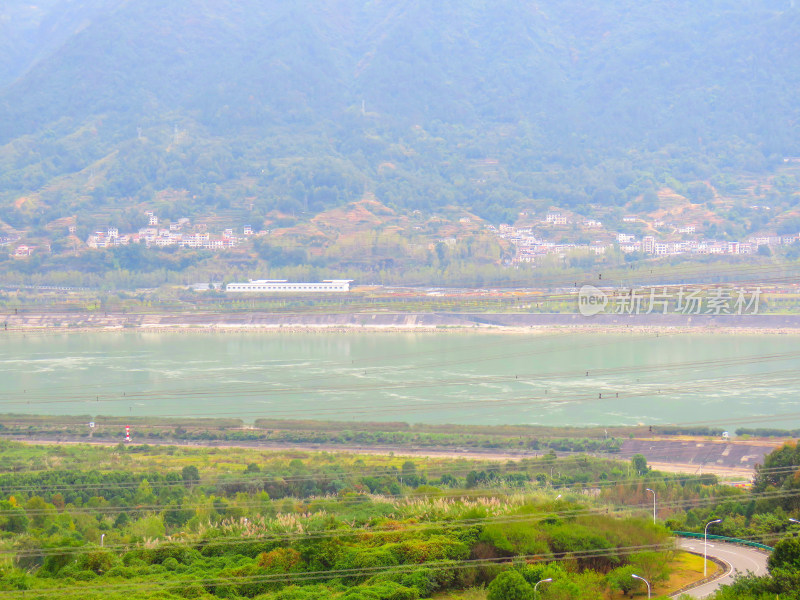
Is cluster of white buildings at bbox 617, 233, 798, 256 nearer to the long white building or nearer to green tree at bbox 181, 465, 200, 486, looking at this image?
the long white building

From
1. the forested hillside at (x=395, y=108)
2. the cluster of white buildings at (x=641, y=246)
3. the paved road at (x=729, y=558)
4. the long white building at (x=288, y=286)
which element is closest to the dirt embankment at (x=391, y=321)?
the long white building at (x=288, y=286)

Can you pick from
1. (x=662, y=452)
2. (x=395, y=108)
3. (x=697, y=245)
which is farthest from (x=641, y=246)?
(x=662, y=452)

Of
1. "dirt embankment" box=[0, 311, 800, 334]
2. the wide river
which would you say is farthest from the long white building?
the wide river

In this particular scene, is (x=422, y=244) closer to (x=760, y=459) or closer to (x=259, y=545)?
(x=760, y=459)

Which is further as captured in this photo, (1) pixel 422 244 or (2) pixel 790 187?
(2) pixel 790 187

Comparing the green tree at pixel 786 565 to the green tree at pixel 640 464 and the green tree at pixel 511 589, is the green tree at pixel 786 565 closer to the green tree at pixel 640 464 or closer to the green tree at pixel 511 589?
the green tree at pixel 511 589

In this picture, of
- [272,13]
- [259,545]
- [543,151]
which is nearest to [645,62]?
[543,151]

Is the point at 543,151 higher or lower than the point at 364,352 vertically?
higher

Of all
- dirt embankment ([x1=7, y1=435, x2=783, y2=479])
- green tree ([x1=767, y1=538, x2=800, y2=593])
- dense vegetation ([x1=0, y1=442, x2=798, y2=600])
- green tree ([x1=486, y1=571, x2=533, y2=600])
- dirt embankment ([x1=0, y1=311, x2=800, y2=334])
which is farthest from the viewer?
dirt embankment ([x1=0, y1=311, x2=800, y2=334])
